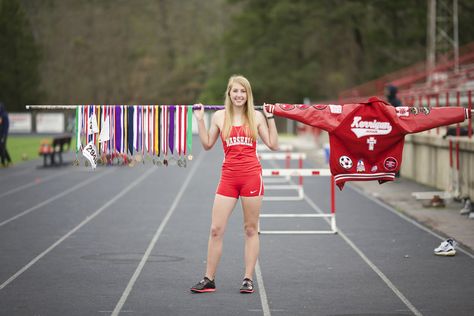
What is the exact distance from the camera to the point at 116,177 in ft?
87.5

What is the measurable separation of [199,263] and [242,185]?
268 cm

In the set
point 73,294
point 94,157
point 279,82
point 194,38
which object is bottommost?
point 73,294

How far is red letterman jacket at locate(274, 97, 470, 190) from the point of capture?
9.27 m

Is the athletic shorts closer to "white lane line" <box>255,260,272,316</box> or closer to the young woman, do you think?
the young woman

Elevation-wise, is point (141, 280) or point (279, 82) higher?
point (279, 82)

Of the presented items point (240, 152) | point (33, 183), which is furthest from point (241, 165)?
point (33, 183)

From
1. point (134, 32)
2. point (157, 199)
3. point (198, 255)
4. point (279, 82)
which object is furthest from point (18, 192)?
point (134, 32)

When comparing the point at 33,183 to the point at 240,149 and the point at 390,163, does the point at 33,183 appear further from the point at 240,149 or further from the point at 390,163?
the point at 240,149

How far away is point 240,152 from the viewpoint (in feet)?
28.5

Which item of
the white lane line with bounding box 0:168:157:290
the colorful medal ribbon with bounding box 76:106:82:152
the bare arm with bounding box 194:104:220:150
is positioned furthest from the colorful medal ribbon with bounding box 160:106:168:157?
the white lane line with bounding box 0:168:157:290

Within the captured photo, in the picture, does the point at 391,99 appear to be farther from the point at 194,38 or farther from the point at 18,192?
the point at 194,38

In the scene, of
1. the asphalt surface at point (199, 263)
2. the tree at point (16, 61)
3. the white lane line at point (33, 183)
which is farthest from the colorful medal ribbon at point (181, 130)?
the tree at point (16, 61)

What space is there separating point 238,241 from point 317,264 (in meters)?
2.31

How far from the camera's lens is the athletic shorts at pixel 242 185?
8688mm
